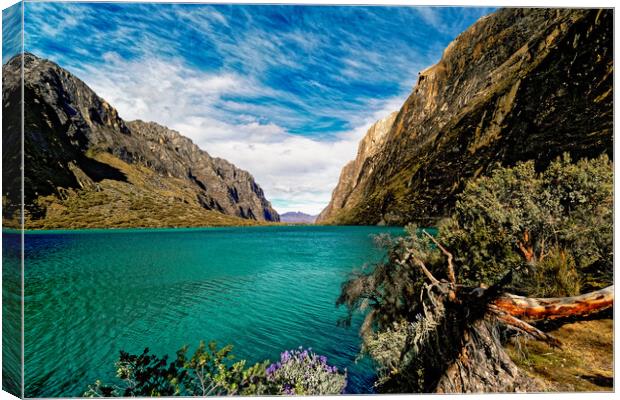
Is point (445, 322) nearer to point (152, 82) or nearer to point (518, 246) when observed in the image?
point (518, 246)

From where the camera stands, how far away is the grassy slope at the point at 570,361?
17.0ft

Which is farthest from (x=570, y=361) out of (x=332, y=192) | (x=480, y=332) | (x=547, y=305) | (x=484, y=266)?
(x=332, y=192)

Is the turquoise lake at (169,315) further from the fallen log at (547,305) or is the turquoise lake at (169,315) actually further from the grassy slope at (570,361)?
the fallen log at (547,305)

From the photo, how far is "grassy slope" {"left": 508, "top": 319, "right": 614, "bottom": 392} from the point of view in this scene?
5.19m

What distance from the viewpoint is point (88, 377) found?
310 inches

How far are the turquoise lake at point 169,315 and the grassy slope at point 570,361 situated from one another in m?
3.75

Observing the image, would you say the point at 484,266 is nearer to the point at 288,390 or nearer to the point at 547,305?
the point at 547,305

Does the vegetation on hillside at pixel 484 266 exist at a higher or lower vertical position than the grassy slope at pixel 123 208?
lower

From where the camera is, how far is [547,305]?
14.1 feet

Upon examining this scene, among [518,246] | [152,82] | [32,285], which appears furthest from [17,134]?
[32,285]

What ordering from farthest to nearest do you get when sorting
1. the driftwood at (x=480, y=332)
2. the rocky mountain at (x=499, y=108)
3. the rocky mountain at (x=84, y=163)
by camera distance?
the rocky mountain at (x=499, y=108), the rocky mountain at (x=84, y=163), the driftwood at (x=480, y=332)

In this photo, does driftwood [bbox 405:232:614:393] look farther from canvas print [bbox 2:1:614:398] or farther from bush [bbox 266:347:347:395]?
bush [bbox 266:347:347:395]

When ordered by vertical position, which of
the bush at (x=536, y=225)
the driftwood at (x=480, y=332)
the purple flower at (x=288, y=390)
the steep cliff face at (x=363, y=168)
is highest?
the steep cliff face at (x=363, y=168)

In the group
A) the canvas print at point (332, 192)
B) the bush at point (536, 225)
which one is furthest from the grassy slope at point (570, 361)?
the bush at point (536, 225)
